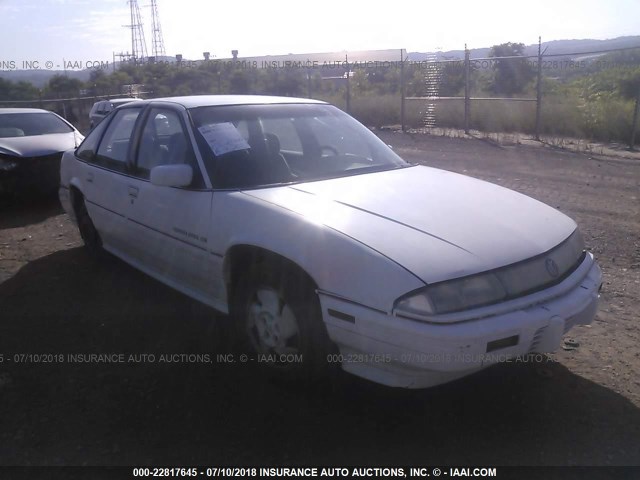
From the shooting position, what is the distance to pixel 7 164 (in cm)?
869

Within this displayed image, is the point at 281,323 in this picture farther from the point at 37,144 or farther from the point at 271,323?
the point at 37,144

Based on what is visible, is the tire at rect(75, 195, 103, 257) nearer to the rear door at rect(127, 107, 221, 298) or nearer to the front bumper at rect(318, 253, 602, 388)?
the rear door at rect(127, 107, 221, 298)

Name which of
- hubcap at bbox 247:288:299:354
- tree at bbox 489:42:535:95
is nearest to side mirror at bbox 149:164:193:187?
hubcap at bbox 247:288:299:354

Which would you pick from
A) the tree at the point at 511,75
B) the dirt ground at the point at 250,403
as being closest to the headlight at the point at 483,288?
the dirt ground at the point at 250,403

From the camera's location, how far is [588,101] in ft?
55.5

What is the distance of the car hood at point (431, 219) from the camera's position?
10.1 ft

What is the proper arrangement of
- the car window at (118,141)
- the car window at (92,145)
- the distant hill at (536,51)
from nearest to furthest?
the car window at (118,141)
the car window at (92,145)
the distant hill at (536,51)

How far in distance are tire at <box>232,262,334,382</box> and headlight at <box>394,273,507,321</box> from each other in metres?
0.54

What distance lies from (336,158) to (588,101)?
14391mm

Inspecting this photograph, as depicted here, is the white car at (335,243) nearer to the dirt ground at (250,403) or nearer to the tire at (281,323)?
the tire at (281,323)

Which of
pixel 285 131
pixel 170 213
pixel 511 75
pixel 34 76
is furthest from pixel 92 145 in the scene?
pixel 34 76

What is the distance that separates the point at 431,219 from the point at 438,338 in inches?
32.2

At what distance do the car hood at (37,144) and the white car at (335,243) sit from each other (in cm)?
415

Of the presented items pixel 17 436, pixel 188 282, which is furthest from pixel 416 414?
pixel 17 436
